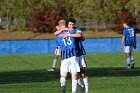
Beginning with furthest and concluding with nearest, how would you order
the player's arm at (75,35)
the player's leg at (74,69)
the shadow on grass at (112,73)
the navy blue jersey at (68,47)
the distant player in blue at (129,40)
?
the distant player in blue at (129,40), the shadow on grass at (112,73), the navy blue jersey at (68,47), the player's leg at (74,69), the player's arm at (75,35)

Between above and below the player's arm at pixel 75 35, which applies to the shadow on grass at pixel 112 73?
below

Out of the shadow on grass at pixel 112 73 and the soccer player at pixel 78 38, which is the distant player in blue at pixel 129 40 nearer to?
the shadow on grass at pixel 112 73

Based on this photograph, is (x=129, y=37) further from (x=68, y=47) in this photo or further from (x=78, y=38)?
(x=68, y=47)

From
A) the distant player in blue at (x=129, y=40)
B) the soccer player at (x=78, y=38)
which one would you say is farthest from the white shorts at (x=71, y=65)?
the distant player in blue at (x=129, y=40)

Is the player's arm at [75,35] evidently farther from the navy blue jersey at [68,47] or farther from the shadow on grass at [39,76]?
the shadow on grass at [39,76]

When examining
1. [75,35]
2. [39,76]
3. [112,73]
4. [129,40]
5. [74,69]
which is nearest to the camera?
[75,35]

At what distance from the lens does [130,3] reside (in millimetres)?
76250

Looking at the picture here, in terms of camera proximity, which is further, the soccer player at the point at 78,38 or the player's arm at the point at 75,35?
the soccer player at the point at 78,38

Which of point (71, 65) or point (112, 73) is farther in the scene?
point (112, 73)

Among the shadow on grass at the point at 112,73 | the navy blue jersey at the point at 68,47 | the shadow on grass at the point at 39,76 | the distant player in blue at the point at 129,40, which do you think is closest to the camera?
the navy blue jersey at the point at 68,47

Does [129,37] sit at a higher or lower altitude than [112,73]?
higher

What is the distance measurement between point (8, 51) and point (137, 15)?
103ft

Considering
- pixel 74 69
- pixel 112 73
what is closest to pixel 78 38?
pixel 74 69

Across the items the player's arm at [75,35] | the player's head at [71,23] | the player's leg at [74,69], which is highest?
the player's head at [71,23]
